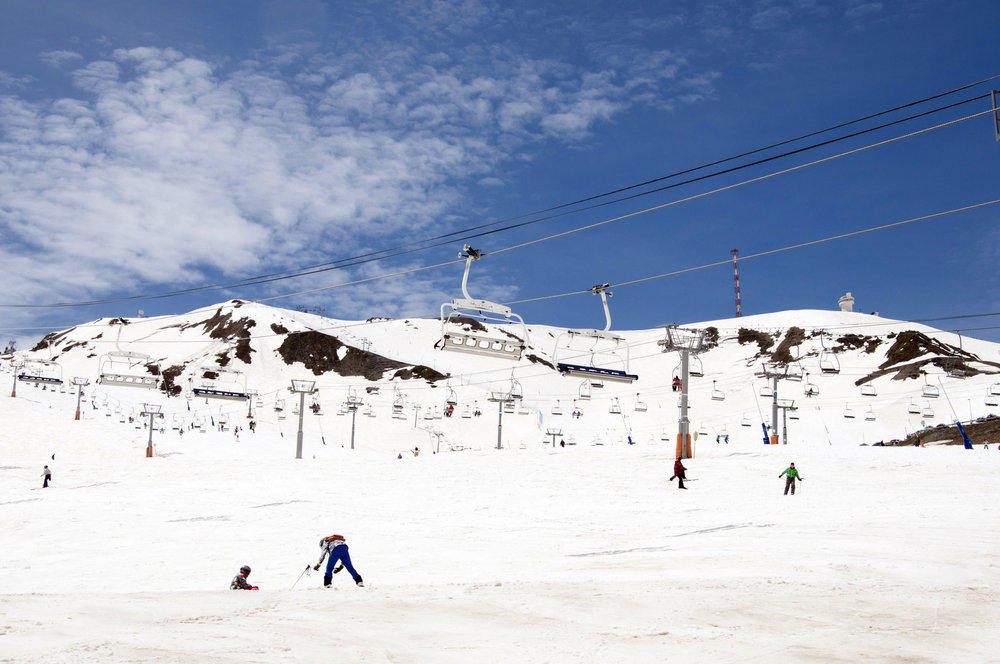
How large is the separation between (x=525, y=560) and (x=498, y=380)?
109966 mm

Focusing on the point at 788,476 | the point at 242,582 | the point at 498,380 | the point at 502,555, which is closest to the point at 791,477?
the point at 788,476

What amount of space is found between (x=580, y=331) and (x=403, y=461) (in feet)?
74.2

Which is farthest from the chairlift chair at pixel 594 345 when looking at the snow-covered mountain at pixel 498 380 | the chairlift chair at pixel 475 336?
the snow-covered mountain at pixel 498 380

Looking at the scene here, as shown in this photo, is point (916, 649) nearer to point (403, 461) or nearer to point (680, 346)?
point (680, 346)

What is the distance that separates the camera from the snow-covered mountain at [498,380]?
2820 inches

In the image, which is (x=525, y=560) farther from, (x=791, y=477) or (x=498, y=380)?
(x=498, y=380)

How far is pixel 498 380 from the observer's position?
12500 cm

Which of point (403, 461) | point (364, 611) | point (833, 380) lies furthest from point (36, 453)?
point (833, 380)

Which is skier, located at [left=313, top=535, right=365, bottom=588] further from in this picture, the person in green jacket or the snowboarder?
the person in green jacket

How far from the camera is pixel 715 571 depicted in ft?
40.3

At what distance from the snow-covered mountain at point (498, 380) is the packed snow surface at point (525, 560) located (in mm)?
10293

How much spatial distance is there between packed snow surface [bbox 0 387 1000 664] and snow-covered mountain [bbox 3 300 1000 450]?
1029 centimetres

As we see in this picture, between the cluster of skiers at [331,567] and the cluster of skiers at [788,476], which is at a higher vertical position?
the cluster of skiers at [788,476]

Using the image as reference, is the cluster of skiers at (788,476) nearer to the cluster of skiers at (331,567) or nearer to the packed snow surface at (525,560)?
the packed snow surface at (525,560)
